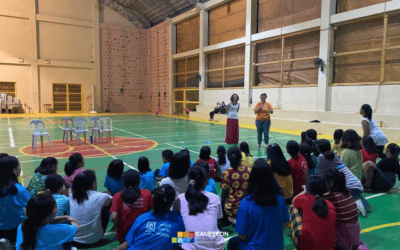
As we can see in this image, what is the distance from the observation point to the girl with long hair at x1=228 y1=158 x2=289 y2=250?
2.28 m

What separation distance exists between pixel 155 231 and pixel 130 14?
27705mm

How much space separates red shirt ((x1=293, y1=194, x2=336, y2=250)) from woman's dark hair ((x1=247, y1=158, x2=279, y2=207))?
1.17 ft

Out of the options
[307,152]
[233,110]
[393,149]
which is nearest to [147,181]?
[307,152]

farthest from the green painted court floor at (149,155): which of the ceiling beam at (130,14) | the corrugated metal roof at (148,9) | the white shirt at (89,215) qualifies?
the ceiling beam at (130,14)

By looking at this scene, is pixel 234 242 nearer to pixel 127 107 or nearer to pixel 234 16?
pixel 234 16

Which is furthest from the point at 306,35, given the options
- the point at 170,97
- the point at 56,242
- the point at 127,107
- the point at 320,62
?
the point at 127,107

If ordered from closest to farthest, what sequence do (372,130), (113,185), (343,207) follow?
(343,207) < (113,185) < (372,130)

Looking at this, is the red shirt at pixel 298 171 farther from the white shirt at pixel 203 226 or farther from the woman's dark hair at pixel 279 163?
the white shirt at pixel 203 226

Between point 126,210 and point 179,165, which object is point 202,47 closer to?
point 179,165

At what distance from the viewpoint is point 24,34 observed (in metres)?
22.9

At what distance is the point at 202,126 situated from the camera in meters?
15.4

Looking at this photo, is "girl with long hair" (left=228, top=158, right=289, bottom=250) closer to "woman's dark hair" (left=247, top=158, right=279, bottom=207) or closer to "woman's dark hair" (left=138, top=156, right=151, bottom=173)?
"woman's dark hair" (left=247, top=158, right=279, bottom=207)

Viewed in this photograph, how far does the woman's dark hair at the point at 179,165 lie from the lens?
10.7 feet

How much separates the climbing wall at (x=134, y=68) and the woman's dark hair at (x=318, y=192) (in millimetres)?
23055
